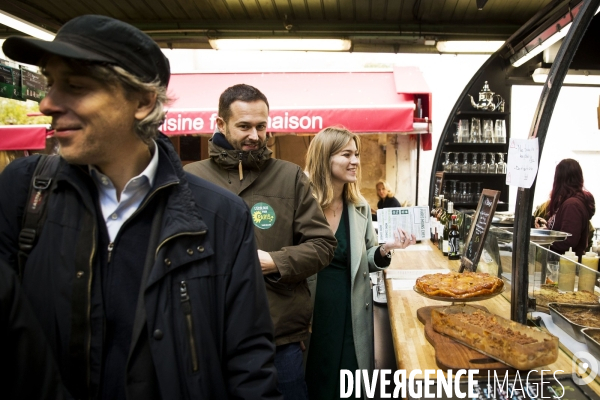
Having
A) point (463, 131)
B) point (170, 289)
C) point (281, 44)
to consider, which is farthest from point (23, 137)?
point (170, 289)

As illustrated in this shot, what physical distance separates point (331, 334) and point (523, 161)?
4.75 feet

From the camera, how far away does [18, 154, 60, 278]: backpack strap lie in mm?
1242

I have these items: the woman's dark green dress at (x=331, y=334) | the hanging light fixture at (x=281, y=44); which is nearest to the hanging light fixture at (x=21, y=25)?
the hanging light fixture at (x=281, y=44)

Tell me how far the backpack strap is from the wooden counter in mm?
1399

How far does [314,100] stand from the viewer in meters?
7.13

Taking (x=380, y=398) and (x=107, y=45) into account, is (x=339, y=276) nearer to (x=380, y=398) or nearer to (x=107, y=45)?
(x=380, y=398)

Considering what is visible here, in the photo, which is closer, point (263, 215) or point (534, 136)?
point (534, 136)

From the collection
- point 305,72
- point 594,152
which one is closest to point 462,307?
point 305,72

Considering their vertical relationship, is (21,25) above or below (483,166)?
above

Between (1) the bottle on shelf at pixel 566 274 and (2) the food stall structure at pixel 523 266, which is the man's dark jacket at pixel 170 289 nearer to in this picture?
(2) the food stall structure at pixel 523 266

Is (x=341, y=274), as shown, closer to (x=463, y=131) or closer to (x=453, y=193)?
(x=453, y=193)

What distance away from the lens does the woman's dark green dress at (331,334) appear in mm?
2801

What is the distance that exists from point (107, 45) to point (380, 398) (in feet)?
8.94

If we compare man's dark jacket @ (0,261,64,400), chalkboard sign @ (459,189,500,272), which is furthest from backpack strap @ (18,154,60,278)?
chalkboard sign @ (459,189,500,272)
